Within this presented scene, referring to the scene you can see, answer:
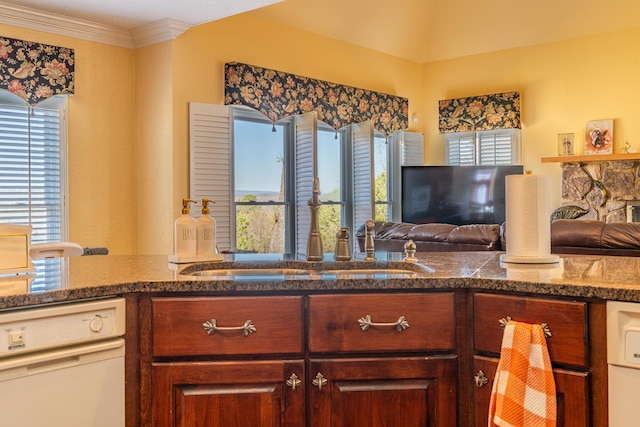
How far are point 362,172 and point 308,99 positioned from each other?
118cm

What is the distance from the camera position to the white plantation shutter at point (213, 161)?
517 centimetres

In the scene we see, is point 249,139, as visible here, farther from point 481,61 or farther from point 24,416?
point 24,416

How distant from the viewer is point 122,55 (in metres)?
5.24

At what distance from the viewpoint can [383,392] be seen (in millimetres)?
1856

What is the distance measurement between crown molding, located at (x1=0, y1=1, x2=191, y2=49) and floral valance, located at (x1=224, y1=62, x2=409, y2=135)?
0.64 m

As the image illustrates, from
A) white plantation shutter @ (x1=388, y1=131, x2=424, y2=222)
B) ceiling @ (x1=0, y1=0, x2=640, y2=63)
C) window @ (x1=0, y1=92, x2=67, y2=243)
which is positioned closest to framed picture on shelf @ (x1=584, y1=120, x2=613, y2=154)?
ceiling @ (x1=0, y1=0, x2=640, y2=63)

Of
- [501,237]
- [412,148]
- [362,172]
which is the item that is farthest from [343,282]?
[412,148]

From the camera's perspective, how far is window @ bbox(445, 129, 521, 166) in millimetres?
7375

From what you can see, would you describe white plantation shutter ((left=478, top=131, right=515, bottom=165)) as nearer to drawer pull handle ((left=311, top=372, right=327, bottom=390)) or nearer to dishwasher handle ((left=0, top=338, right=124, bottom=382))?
drawer pull handle ((left=311, top=372, right=327, bottom=390))

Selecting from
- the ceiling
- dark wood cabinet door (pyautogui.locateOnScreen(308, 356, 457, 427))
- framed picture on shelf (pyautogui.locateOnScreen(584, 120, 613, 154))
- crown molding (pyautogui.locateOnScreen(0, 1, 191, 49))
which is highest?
the ceiling

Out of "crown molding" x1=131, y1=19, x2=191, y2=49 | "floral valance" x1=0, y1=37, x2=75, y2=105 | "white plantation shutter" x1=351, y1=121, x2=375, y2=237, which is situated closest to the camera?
"floral valance" x1=0, y1=37, x2=75, y2=105

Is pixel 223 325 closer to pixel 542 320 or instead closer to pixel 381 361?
pixel 381 361

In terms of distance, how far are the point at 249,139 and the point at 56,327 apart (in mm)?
4213

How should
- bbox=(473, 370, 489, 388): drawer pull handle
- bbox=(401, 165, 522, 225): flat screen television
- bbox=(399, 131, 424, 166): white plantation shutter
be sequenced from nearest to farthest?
bbox=(473, 370, 489, 388): drawer pull handle
bbox=(401, 165, 522, 225): flat screen television
bbox=(399, 131, 424, 166): white plantation shutter
